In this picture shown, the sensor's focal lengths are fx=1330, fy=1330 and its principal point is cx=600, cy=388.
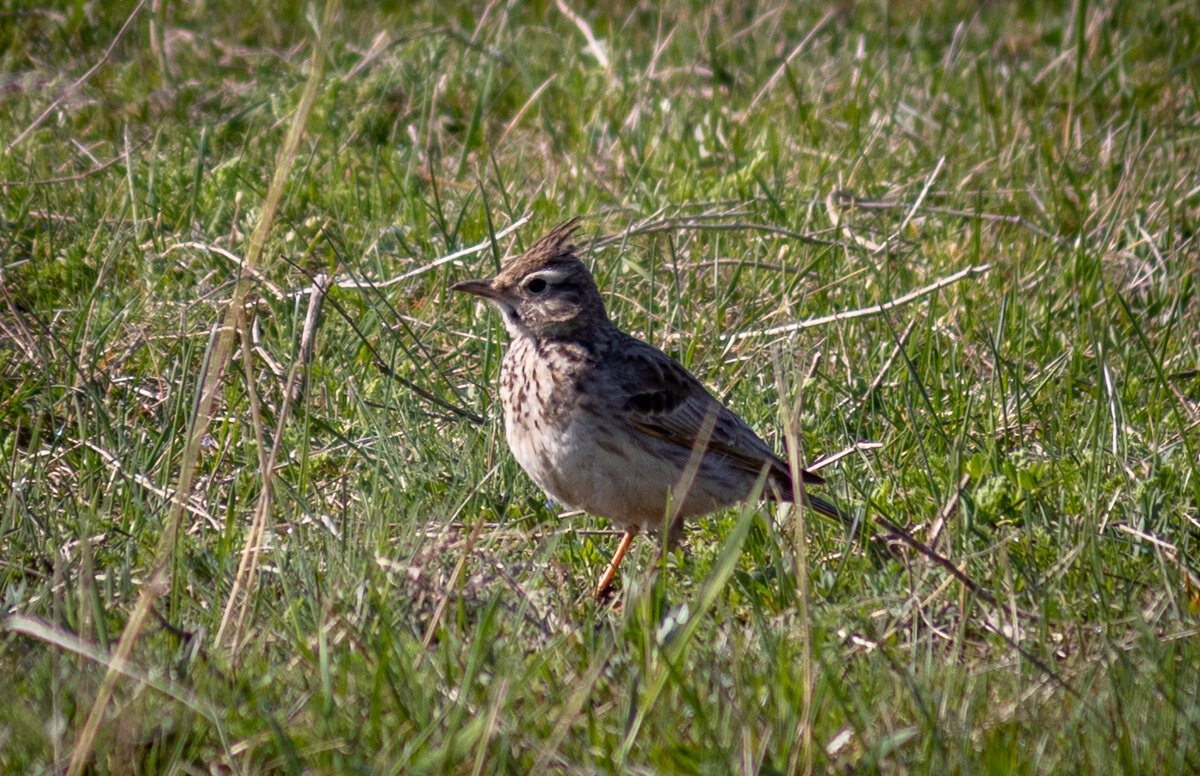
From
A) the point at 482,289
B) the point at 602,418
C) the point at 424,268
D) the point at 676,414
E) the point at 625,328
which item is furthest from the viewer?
the point at 625,328

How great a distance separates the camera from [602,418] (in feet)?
15.0

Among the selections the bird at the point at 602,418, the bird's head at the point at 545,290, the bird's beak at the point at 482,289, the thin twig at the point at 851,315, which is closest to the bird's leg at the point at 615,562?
the bird at the point at 602,418

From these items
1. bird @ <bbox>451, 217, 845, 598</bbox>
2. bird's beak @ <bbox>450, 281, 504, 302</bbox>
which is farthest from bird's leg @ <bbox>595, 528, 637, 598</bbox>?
bird's beak @ <bbox>450, 281, 504, 302</bbox>

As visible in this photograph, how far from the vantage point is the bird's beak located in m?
4.89

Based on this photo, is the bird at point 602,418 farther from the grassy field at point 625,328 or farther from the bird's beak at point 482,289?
the grassy field at point 625,328

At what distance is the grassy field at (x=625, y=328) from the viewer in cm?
306

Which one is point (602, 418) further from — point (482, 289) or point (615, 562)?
point (482, 289)

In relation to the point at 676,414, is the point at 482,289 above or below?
above

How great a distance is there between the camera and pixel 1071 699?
10.7 feet

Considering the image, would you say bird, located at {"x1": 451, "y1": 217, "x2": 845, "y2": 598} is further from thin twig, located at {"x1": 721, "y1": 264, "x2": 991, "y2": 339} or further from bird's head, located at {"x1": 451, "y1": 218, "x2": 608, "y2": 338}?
thin twig, located at {"x1": 721, "y1": 264, "x2": 991, "y2": 339}

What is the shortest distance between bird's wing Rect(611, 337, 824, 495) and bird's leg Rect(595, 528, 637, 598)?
0.37 metres

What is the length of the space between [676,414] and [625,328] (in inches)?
50.0

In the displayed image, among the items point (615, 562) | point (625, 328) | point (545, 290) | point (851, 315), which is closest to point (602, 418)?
point (615, 562)

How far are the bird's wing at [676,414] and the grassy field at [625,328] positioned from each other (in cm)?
24
